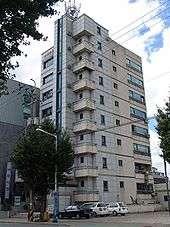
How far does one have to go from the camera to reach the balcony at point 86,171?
5050cm

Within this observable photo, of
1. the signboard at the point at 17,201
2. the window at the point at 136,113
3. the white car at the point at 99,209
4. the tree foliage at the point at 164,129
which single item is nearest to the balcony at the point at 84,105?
the window at the point at 136,113

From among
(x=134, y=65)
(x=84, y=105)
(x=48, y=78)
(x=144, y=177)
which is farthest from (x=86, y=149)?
(x=134, y=65)

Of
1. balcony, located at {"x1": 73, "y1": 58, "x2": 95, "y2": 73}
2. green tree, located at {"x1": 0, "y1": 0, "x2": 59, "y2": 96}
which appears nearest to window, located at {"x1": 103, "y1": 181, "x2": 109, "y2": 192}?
balcony, located at {"x1": 73, "y1": 58, "x2": 95, "y2": 73}

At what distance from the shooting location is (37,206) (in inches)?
2047

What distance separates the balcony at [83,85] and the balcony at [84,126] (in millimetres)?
5378

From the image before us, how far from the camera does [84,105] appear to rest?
2117 inches

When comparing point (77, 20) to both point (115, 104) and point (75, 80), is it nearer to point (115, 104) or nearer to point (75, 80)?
point (75, 80)

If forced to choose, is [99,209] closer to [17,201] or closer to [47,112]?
[17,201]

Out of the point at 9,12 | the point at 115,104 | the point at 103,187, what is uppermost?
the point at 115,104

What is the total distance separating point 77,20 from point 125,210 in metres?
31.1

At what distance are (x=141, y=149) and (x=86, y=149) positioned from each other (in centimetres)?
1710

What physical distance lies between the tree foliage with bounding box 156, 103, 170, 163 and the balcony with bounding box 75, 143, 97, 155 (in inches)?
1179

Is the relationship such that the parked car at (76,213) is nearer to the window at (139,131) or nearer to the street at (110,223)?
the street at (110,223)

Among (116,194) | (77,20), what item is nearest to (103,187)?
(116,194)
